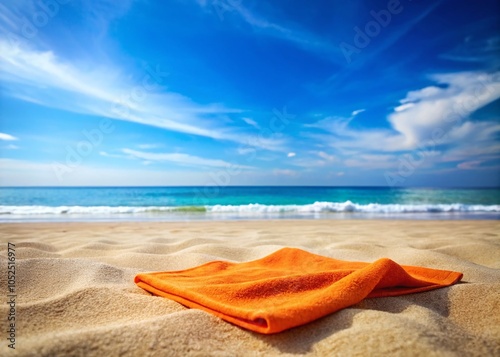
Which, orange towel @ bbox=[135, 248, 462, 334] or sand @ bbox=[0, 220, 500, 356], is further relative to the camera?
orange towel @ bbox=[135, 248, 462, 334]

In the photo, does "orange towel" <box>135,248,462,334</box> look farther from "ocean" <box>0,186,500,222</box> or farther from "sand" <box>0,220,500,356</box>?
"ocean" <box>0,186,500,222</box>

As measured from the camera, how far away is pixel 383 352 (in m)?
0.95

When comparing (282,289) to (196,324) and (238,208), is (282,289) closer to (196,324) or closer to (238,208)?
(196,324)

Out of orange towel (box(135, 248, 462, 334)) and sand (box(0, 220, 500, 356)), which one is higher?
orange towel (box(135, 248, 462, 334))

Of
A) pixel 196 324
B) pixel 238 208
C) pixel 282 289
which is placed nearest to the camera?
pixel 196 324

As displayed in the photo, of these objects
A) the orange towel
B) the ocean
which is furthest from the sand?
the ocean

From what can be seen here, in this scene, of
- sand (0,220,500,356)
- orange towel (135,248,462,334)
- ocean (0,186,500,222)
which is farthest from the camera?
ocean (0,186,500,222)

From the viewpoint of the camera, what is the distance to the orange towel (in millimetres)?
1162

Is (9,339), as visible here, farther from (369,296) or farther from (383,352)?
(369,296)

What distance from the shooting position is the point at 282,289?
1.47 metres

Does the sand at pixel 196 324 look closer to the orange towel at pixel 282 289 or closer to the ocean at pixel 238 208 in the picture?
the orange towel at pixel 282 289

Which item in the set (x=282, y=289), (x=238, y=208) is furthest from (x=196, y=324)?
(x=238, y=208)

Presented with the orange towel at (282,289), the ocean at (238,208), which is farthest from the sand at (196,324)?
the ocean at (238,208)

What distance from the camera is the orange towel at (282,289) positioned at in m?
1.16
